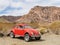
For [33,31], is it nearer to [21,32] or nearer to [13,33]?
[21,32]

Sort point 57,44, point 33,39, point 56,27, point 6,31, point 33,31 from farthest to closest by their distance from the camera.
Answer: point 56,27, point 6,31, point 33,39, point 33,31, point 57,44

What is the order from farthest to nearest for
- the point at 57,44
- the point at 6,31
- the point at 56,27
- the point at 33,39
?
the point at 56,27, the point at 6,31, the point at 33,39, the point at 57,44

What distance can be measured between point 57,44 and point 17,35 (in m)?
6.13

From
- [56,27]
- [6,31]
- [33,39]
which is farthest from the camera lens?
[56,27]

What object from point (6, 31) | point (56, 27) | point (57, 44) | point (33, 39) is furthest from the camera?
point (56, 27)

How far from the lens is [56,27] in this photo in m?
29.9

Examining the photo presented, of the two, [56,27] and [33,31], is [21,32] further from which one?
[56,27]

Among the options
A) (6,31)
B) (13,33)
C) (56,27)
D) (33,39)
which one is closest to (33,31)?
(33,39)

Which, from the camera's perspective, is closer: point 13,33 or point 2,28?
point 13,33

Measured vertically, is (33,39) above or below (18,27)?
below

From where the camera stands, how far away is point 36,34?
2103 cm

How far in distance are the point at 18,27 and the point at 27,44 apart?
14.9 ft

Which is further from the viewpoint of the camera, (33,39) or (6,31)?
(6,31)

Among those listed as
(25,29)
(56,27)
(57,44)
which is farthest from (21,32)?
(56,27)
